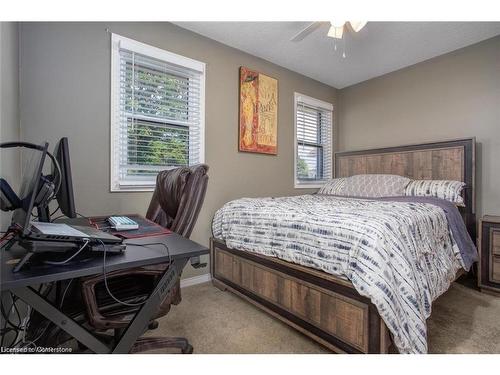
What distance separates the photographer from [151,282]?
123 centimetres

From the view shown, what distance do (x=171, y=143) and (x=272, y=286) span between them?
163 cm

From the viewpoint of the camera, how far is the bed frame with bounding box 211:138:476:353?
1.26 m

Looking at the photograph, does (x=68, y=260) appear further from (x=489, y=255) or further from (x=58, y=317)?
(x=489, y=255)

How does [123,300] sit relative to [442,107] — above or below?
below

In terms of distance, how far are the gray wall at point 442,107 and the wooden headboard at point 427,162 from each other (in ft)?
0.69

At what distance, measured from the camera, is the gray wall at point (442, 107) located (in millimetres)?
2592

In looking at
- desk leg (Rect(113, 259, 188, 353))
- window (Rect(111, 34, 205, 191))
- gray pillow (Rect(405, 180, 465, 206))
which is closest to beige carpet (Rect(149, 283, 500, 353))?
desk leg (Rect(113, 259, 188, 353))

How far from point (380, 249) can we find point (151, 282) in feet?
3.81

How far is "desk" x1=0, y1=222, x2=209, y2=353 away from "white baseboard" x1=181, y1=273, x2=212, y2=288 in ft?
4.77

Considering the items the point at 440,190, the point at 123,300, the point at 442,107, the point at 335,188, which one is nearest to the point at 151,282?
the point at 123,300

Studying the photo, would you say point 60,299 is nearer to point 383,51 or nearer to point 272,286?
point 272,286
